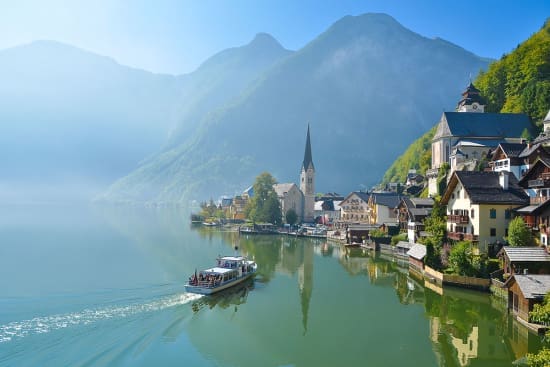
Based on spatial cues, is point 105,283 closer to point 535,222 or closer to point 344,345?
point 344,345

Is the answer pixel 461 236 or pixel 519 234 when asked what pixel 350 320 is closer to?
pixel 519 234

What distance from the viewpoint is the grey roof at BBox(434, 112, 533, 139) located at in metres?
72.2

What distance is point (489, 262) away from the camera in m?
37.3

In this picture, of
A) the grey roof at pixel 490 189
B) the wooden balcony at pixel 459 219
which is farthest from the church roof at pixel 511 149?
the wooden balcony at pixel 459 219

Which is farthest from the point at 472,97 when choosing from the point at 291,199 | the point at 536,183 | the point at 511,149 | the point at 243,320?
the point at 243,320

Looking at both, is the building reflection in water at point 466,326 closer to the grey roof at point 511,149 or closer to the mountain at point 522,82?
the grey roof at point 511,149

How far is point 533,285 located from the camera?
88.7 ft

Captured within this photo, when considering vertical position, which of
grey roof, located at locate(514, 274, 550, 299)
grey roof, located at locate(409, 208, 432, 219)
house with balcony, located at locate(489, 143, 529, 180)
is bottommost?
grey roof, located at locate(514, 274, 550, 299)

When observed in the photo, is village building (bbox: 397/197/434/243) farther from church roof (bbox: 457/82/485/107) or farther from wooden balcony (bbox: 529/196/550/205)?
church roof (bbox: 457/82/485/107)

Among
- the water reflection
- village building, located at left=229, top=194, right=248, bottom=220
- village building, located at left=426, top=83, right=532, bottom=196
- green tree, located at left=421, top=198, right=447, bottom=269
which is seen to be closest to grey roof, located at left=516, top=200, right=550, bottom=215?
the water reflection

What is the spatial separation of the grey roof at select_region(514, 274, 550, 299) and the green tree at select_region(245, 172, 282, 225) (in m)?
75.0

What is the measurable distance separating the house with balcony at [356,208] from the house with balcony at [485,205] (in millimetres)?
48518

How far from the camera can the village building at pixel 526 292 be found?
86.6ft

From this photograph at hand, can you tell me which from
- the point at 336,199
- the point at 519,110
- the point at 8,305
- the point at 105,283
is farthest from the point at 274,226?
the point at 8,305
